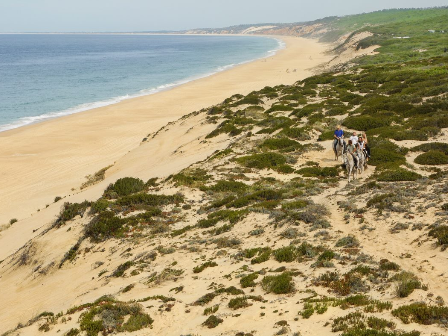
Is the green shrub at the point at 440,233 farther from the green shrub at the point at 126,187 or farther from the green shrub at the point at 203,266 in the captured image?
the green shrub at the point at 126,187

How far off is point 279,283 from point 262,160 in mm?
12263

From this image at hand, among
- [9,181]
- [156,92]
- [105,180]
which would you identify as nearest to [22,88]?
[156,92]

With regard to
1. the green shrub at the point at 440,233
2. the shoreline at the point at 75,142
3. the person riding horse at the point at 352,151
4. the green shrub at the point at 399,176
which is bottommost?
the shoreline at the point at 75,142

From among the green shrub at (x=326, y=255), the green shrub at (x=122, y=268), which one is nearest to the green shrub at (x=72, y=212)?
the green shrub at (x=122, y=268)

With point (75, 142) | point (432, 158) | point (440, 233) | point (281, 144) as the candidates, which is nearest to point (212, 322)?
point (440, 233)

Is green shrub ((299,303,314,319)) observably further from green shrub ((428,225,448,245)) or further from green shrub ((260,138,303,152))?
green shrub ((260,138,303,152))

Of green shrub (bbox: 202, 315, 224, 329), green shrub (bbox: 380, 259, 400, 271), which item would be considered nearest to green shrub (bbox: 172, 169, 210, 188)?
green shrub (bbox: 202, 315, 224, 329)

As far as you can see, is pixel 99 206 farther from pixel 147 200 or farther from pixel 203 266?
pixel 203 266

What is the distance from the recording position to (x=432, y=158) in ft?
61.1

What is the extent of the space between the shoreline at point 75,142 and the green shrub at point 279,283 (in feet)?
57.1

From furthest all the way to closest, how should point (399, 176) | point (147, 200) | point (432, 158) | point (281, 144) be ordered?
point (281, 144) < point (432, 158) < point (147, 200) < point (399, 176)

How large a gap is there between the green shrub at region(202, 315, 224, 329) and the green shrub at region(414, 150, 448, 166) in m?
14.1

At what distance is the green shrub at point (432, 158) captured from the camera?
18.4 meters

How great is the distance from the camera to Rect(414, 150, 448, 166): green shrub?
18.4m
